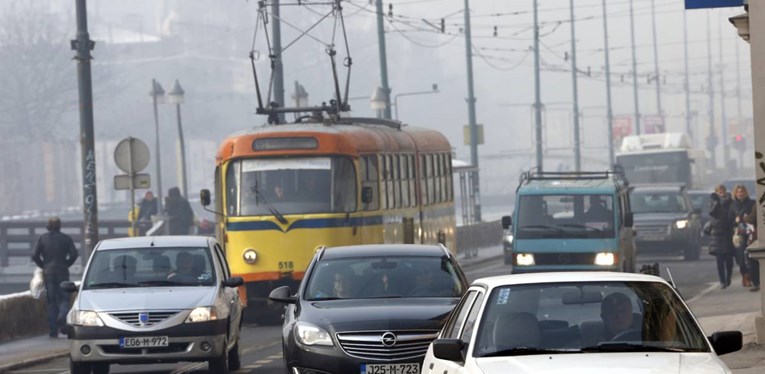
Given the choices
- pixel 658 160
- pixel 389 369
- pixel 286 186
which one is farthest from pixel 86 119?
pixel 658 160

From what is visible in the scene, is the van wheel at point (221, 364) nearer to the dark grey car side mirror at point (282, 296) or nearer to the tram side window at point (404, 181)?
the dark grey car side mirror at point (282, 296)

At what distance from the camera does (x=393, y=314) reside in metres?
13.5

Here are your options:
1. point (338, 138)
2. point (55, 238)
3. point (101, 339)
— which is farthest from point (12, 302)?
point (101, 339)

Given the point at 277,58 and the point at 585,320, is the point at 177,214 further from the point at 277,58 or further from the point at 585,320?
the point at 585,320

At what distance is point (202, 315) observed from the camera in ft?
54.5

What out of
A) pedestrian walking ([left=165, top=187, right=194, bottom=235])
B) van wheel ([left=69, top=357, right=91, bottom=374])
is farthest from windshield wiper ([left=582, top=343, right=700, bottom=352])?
pedestrian walking ([left=165, top=187, right=194, bottom=235])

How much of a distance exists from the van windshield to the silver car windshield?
11.3 m

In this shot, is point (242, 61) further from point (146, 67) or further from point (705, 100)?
point (705, 100)

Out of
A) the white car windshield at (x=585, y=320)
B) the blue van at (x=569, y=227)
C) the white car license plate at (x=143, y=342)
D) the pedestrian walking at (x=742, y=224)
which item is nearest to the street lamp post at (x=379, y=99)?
the blue van at (x=569, y=227)

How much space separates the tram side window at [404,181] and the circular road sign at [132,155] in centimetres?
446

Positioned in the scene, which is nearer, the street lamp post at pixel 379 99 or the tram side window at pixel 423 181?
the tram side window at pixel 423 181

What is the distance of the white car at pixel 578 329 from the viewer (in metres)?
8.56

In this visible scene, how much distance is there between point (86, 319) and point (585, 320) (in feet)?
27.4

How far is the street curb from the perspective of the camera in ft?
62.9
